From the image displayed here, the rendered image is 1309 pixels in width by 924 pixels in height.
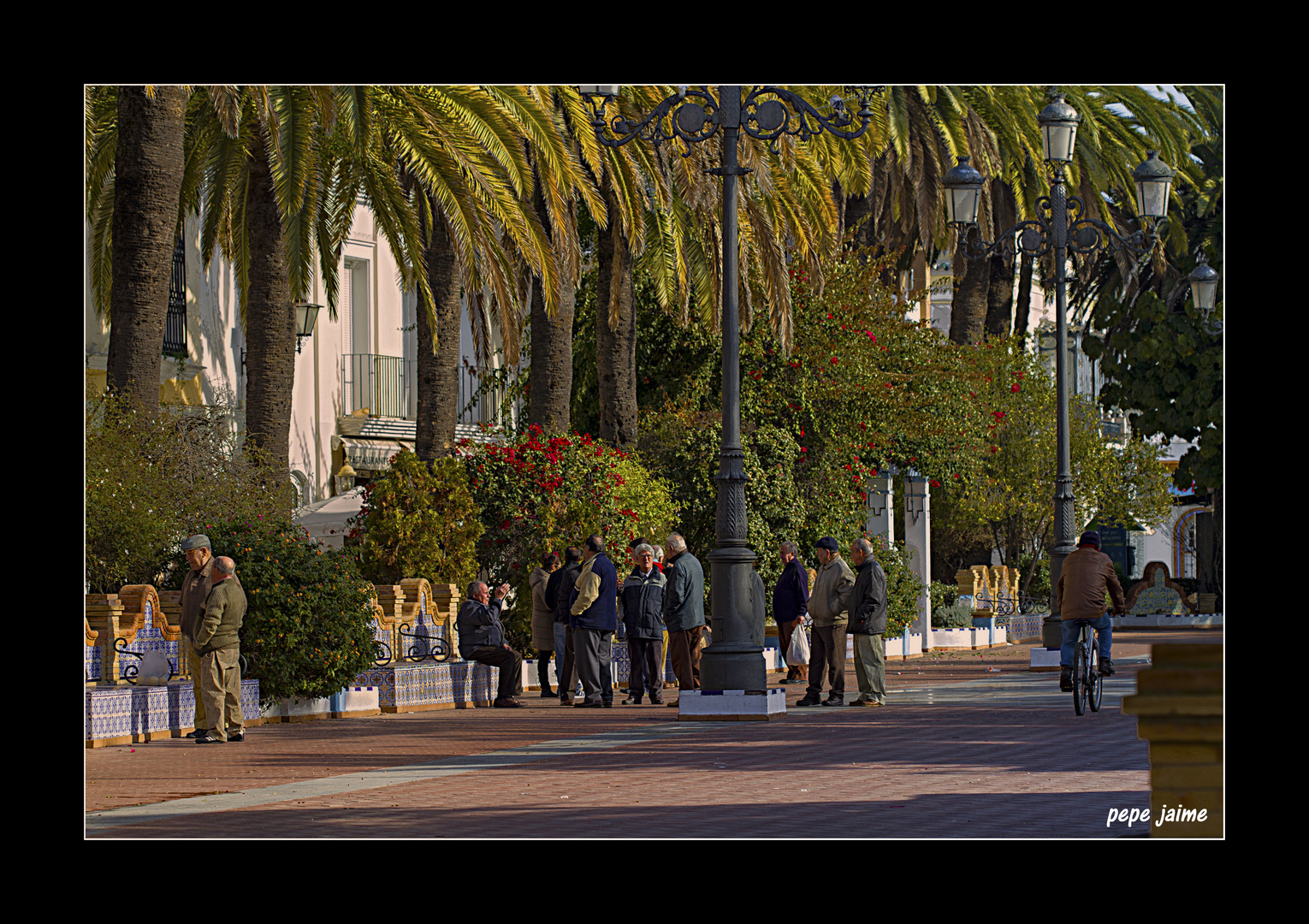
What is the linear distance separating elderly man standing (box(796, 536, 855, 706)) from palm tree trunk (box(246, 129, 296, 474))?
6.33 m

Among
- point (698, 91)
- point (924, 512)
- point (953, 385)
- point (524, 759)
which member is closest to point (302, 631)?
point (524, 759)

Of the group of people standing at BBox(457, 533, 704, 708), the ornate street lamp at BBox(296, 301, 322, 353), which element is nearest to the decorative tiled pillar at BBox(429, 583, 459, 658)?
the group of people standing at BBox(457, 533, 704, 708)

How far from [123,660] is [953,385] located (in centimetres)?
1660

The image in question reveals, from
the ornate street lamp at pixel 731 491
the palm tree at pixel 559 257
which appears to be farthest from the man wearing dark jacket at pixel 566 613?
the palm tree at pixel 559 257

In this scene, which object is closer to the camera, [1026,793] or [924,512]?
[1026,793]

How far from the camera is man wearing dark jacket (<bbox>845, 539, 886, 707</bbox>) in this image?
1817 cm

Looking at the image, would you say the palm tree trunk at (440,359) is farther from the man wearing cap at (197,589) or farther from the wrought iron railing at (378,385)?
the wrought iron railing at (378,385)

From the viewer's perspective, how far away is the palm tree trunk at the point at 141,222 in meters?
18.3

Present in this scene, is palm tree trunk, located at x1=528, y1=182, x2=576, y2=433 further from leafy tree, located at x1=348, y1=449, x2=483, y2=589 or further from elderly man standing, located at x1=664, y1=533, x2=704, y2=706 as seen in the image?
elderly man standing, located at x1=664, y1=533, x2=704, y2=706

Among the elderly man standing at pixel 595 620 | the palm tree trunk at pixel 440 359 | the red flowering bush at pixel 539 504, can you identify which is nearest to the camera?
the elderly man standing at pixel 595 620

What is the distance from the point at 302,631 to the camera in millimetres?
17203

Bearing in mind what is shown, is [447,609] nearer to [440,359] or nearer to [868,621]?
[440,359]

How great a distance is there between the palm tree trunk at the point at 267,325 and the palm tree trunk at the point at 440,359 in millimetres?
2930

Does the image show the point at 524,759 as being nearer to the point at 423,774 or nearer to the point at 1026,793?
the point at 423,774
